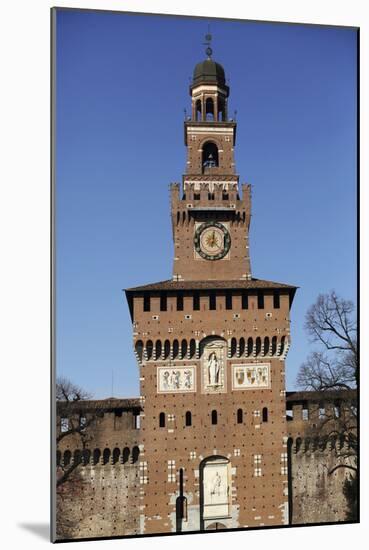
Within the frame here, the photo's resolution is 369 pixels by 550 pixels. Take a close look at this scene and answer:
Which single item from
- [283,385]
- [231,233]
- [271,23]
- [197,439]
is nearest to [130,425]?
[197,439]

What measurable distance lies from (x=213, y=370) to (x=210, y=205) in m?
3.79

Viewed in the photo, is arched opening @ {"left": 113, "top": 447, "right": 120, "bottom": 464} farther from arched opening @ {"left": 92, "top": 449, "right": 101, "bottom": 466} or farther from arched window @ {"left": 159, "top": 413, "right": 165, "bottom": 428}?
arched window @ {"left": 159, "top": 413, "right": 165, "bottom": 428}

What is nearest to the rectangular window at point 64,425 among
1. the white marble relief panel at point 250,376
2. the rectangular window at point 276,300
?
the white marble relief panel at point 250,376

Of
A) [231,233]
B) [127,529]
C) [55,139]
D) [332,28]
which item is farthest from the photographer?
[231,233]

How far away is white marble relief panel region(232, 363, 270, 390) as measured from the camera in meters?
20.6

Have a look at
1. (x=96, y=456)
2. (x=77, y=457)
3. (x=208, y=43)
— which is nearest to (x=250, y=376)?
(x=96, y=456)

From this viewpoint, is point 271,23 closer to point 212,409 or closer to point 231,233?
point 231,233

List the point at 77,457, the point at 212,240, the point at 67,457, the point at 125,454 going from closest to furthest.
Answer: the point at 67,457 → the point at 77,457 → the point at 125,454 → the point at 212,240

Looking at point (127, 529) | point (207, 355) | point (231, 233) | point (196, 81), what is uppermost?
point (196, 81)

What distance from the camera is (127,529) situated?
1975cm

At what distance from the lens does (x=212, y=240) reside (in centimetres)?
2119

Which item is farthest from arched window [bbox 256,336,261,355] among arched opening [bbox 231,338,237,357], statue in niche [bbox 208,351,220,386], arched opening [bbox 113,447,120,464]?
arched opening [bbox 113,447,120,464]

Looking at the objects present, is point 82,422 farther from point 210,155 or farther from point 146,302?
point 210,155

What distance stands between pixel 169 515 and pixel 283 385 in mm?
3794
